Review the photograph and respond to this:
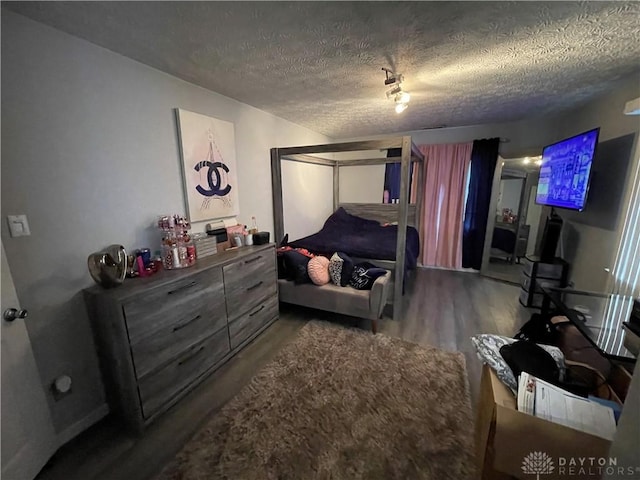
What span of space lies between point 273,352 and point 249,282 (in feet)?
2.15

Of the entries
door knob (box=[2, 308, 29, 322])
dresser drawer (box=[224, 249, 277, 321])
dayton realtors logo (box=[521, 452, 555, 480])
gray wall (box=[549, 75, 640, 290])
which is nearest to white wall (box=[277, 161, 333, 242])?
dresser drawer (box=[224, 249, 277, 321])

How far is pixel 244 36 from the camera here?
142 centimetres

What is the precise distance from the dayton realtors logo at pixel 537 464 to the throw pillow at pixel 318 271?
1.81m

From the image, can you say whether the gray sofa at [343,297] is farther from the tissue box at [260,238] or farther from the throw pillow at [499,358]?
the throw pillow at [499,358]

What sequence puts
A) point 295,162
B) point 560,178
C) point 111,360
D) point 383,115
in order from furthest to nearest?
point 295,162
point 383,115
point 560,178
point 111,360

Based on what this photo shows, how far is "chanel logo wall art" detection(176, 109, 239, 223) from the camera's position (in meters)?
2.06

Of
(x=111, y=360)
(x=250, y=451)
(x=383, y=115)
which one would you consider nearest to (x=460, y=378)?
(x=250, y=451)

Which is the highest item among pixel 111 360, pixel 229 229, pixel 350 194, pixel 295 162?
pixel 295 162

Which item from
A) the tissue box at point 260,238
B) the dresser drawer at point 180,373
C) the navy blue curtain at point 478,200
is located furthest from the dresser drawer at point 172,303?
the navy blue curtain at point 478,200

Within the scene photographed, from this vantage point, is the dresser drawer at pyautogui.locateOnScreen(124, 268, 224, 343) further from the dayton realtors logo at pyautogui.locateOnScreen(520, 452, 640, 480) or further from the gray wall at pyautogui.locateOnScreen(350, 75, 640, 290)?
the gray wall at pyautogui.locateOnScreen(350, 75, 640, 290)

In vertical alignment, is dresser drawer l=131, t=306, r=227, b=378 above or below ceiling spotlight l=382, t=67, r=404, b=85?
below

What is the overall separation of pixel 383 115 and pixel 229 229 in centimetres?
245

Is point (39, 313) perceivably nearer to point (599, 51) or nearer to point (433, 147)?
point (599, 51)

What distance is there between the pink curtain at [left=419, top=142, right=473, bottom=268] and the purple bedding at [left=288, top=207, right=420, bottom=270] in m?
0.90
